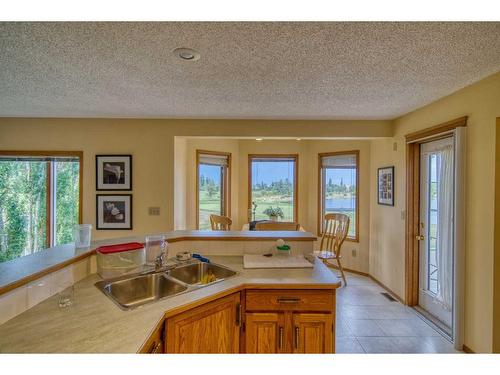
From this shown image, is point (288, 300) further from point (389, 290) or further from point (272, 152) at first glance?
point (272, 152)

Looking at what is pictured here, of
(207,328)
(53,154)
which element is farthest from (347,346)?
(53,154)

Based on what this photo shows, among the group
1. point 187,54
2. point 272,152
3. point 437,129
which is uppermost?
point 187,54

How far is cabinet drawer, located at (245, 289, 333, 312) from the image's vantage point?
61.2 inches

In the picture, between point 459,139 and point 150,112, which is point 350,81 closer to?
point 459,139

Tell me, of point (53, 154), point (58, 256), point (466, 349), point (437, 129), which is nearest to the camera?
point (58, 256)

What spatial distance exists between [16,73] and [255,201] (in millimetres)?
3767

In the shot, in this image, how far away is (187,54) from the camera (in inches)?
64.4

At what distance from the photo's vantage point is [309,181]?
482cm

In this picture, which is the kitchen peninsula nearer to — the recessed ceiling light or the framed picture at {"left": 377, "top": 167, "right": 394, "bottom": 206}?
the recessed ceiling light

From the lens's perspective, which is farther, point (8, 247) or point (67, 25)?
point (8, 247)

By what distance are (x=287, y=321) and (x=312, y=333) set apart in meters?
0.18

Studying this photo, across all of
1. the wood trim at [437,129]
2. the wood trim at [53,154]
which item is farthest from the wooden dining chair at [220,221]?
the wood trim at [437,129]

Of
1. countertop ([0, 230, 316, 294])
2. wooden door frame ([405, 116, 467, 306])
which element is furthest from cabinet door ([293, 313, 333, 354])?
wooden door frame ([405, 116, 467, 306])

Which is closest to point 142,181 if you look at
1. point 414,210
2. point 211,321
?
point 211,321
